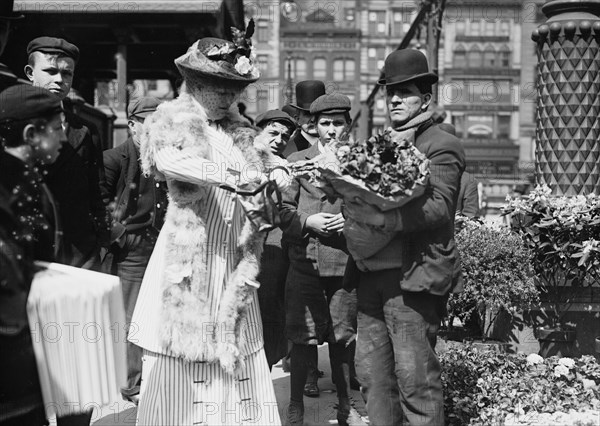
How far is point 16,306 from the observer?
9.68 ft

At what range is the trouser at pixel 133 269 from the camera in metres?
5.72

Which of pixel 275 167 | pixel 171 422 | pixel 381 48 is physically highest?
pixel 381 48

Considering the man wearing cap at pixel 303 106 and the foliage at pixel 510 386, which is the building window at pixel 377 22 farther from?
the foliage at pixel 510 386

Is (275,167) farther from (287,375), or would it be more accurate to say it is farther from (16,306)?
(287,375)

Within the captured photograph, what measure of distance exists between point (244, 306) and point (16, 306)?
3.82 feet

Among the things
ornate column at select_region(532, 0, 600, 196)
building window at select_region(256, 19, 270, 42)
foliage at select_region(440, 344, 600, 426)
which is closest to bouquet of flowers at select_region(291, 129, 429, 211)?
foliage at select_region(440, 344, 600, 426)

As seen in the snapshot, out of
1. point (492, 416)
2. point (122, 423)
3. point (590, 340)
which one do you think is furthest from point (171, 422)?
point (590, 340)

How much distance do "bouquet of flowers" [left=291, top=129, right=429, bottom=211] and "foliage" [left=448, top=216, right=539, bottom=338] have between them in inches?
122

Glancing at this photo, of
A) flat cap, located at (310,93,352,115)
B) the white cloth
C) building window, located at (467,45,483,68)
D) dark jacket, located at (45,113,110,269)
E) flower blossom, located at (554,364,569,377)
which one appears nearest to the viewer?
the white cloth

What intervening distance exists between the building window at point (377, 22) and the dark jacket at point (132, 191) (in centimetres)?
6280

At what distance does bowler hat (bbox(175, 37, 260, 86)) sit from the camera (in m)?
3.77

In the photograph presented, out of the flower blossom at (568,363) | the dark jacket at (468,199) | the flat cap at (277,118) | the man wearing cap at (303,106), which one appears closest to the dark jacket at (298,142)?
the man wearing cap at (303,106)

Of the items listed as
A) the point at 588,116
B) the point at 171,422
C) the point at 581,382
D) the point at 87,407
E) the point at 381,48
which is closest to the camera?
the point at 87,407

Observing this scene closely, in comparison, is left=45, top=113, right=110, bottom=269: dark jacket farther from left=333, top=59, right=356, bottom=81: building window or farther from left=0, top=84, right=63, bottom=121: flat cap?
left=333, top=59, right=356, bottom=81: building window
